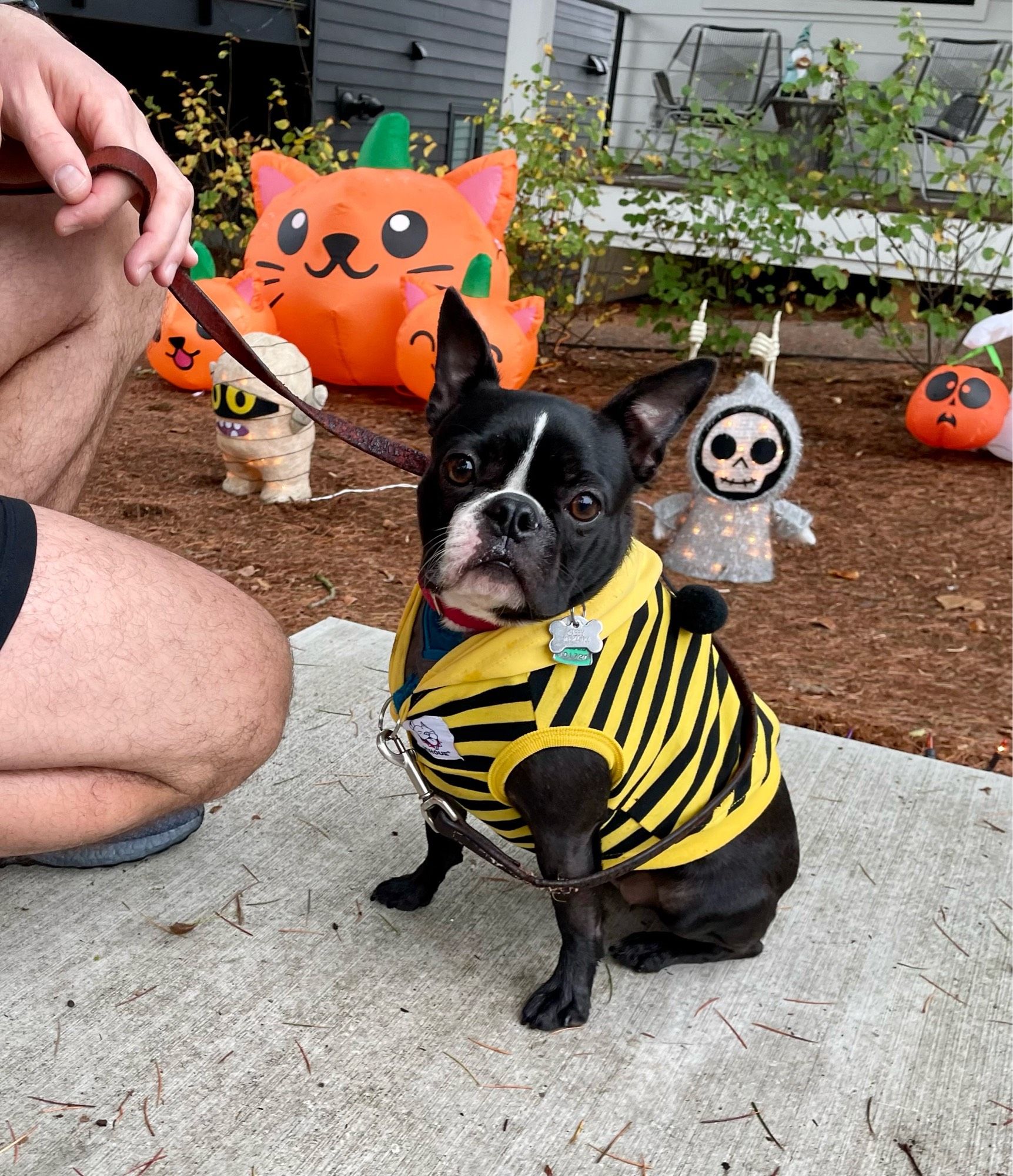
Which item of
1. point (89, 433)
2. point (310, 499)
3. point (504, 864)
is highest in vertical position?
point (89, 433)

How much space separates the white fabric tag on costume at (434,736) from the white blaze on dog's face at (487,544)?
0.21 metres

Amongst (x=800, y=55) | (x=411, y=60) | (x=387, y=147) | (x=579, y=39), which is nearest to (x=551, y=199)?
(x=387, y=147)

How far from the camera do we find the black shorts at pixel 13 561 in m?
1.55

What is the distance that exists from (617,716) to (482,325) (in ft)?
14.4

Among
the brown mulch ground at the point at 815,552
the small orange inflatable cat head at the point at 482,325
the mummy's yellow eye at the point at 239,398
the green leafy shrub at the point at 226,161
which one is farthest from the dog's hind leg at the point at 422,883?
the green leafy shrub at the point at 226,161

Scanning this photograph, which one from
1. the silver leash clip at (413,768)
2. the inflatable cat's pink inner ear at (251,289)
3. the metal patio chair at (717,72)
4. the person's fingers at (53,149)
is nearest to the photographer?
the person's fingers at (53,149)

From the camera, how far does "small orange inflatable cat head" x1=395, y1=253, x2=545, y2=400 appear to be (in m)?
5.98

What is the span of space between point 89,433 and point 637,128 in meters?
10.1

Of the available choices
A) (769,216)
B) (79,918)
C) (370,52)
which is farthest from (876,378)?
(79,918)

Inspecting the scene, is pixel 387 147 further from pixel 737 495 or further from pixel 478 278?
pixel 737 495

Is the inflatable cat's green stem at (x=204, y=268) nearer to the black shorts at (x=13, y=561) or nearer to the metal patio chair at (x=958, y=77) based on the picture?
the black shorts at (x=13, y=561)

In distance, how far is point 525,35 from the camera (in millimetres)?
9688

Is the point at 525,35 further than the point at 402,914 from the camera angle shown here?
Yes

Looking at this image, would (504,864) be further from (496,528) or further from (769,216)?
(769,216)
